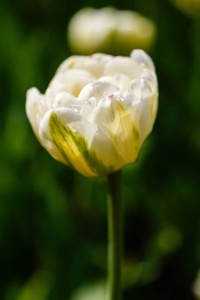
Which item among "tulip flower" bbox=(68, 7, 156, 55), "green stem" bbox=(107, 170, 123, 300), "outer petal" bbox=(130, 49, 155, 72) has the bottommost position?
"green stem" bbox=(107, 170, 123, 300)

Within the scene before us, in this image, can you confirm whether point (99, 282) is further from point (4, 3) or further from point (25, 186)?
point (4, 3)

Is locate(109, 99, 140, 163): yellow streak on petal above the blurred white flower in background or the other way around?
above

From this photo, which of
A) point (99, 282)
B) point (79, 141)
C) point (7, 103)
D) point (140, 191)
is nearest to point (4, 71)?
point (7, 103)

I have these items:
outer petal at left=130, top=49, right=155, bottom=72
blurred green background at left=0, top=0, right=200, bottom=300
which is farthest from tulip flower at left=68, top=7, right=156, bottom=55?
outer petal at left=130, top=49, right=155, bottom=72

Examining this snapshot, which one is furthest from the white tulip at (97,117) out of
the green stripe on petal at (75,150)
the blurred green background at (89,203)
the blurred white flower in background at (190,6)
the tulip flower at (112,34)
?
the blurred white flower in background at (190,6)

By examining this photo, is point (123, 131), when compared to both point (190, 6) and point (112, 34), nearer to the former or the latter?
point (112, 34)

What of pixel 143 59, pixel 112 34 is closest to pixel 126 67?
pixel 143 59

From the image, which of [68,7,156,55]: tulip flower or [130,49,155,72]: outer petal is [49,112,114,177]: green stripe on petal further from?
[68,7,156,55]: tulip flower

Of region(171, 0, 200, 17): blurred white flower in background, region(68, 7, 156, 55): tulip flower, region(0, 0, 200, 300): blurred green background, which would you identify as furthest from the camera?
region(171, 0, 200, 17): blurred white flower in background
